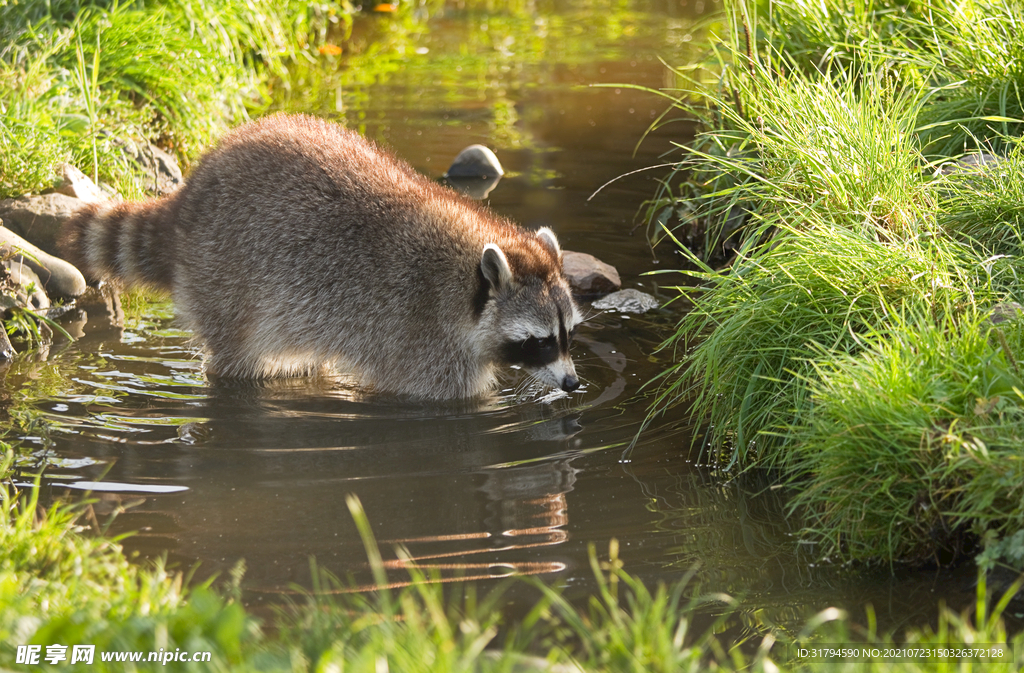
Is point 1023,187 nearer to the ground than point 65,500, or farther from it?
farther from it

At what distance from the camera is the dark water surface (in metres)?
3.59

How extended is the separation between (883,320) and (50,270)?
16.3ft

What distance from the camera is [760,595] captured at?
3438 mm

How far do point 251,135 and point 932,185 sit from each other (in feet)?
11.6

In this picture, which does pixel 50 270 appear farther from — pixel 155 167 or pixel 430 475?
pixel 430 475

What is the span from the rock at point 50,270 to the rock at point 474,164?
3187 mm

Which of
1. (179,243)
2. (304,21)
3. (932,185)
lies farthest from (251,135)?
(304,21)

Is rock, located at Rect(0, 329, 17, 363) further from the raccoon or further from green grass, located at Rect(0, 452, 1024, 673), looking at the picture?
green grass, located at Rect(0, 452, 1024, 673)

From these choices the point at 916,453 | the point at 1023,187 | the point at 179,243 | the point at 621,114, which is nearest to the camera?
the point at 916,453

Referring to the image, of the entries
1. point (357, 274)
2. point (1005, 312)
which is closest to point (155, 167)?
point (357, 274)

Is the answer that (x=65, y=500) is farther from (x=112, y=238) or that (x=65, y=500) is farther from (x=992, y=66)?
(x=992, y=66)

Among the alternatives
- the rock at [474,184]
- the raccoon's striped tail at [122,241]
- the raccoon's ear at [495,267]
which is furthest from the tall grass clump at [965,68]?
the raccoon's striped tail at [122,241]

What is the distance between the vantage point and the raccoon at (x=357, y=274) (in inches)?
202

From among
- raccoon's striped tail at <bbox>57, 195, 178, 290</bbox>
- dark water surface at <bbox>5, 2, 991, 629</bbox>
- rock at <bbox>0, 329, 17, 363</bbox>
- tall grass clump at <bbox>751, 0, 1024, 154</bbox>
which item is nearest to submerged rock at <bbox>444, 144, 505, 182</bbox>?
dark water surface at <bbox>5, 2, 991, 629</bbox>
